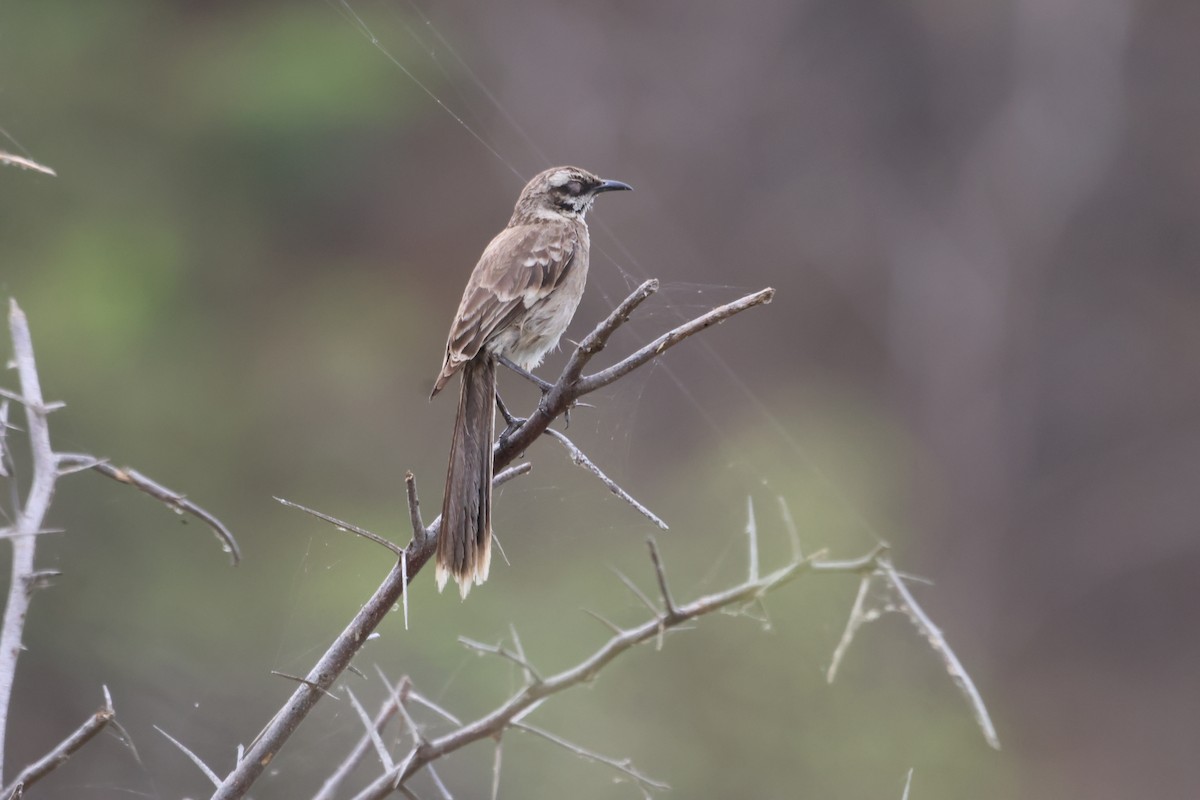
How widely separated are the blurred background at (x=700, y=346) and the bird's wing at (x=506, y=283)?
5004 mm

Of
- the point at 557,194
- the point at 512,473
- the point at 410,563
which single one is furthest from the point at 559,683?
the point at 557,194

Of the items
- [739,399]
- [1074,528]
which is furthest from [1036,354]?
[739,399]

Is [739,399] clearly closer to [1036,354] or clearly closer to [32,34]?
[1036,354]

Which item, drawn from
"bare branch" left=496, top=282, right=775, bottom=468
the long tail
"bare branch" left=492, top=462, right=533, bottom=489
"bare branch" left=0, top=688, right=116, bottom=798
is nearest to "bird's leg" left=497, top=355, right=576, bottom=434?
the long tail

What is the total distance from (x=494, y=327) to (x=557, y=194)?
810 millimetres

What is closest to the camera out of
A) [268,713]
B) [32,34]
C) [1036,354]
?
[268,713]

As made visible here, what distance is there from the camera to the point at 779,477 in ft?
32.5

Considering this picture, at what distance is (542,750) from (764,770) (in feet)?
5.61

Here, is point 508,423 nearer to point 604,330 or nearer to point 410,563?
point 410,563

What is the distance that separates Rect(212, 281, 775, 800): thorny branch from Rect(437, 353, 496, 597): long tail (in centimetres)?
35

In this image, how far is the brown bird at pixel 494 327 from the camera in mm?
2598

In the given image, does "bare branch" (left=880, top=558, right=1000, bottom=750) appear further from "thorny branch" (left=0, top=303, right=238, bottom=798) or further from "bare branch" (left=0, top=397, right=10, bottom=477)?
"bare branch" (left=0, top=397, right=10, bottom=477)

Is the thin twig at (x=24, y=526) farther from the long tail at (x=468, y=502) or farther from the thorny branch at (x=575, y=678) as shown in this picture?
the long tail at (x=468, y=502)

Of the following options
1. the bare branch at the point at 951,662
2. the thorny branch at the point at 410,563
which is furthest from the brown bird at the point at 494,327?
the bare branch at the point at 951,662
